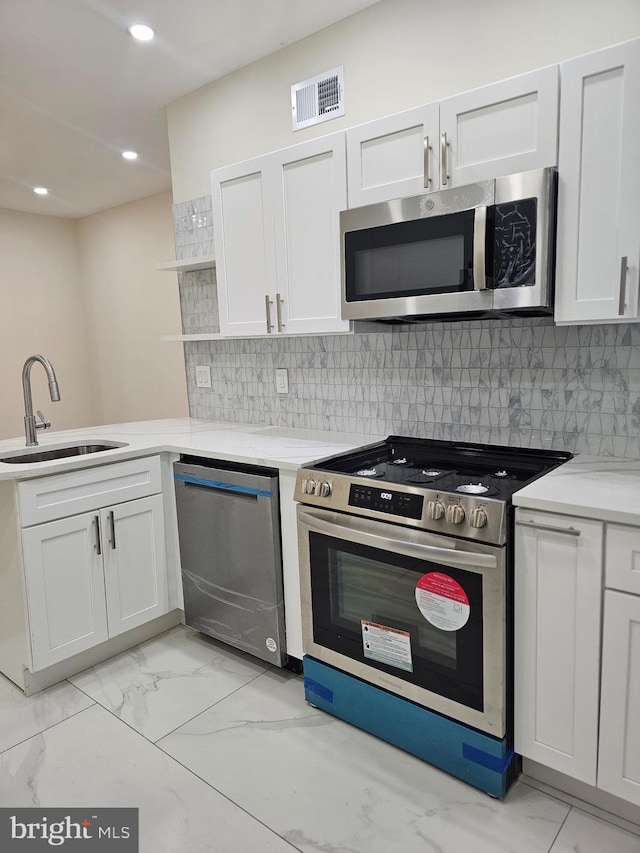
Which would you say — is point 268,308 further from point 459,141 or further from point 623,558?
point 623,558

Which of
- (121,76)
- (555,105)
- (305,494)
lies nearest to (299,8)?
(121,76)

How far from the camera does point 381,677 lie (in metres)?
1.99

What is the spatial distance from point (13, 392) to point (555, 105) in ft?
18.1

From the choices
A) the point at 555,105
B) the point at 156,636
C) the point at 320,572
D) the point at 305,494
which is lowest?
the point at 156,636

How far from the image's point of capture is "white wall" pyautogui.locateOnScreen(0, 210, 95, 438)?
5.73m

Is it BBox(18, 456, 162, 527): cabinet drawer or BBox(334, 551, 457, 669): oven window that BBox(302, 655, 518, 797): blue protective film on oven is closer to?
BBox(334, 551, 457, 669): oven window

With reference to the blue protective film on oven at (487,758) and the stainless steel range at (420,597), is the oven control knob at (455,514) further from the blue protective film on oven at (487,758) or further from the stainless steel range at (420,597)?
the blue protective film on oven at (487,758)

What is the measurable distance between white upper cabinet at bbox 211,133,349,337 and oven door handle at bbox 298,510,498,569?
80 cm

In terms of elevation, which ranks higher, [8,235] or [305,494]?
[8,235]

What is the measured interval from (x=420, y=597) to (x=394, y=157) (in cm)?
152

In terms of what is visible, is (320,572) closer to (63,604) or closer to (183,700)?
(183,700)

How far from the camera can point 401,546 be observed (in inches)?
73.0

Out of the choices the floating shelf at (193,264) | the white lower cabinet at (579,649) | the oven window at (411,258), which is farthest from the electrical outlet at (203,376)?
the white lower cabinet at (579,649)

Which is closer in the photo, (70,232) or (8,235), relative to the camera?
(8,235)
